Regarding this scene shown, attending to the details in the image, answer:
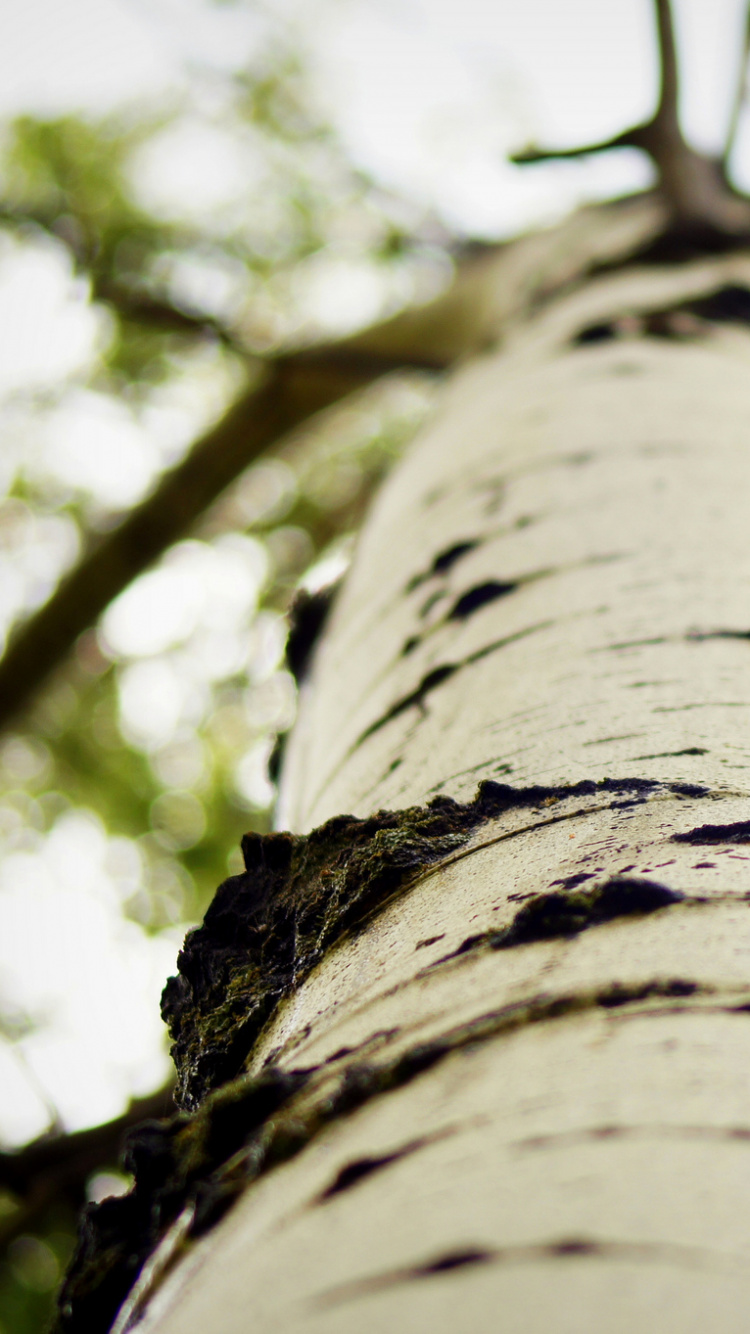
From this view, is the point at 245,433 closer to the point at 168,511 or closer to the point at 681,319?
the point at 168,511

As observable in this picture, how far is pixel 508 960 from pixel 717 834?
0.11m

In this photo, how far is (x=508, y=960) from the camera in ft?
1.13

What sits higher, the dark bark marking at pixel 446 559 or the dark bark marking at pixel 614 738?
the dark bark marking at pixel 446 559

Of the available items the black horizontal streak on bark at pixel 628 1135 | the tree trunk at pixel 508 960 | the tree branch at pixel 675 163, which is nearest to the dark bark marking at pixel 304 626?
the tree trunk at pixel 508 960

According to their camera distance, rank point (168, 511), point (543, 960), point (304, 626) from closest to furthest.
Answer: point (543, 960), point (304, 626), point (168, 511)

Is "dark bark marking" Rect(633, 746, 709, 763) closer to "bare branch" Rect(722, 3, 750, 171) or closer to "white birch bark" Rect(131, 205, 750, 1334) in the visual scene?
"white birch bark" Rect(131, 205, 750, 1334)

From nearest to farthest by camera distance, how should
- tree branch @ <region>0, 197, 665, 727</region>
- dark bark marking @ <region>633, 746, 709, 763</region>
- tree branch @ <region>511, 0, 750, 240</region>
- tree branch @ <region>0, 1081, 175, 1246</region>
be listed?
dark bark marking @ <region>633, 746, 709, 763</region>
tree branch @ <region>511, 0, 750, 240</region>
tree branch @ <region>0, 1081, 175, 1246</region>
tree branch @ <region>0, 197, 665, 727</region>

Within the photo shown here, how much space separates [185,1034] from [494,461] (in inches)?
25.0

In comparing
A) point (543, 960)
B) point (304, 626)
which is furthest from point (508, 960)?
point (304, 626)

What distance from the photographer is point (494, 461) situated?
92cm

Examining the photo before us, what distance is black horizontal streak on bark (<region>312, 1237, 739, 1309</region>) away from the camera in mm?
215

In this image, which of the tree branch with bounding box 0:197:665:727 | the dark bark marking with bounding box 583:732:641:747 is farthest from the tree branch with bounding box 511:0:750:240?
the dark bark marking with bounding box 583:732:641:747

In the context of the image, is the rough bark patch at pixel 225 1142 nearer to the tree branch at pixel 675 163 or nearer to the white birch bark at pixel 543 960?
the white birch bark at pixel 543 960

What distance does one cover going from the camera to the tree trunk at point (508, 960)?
232mm
